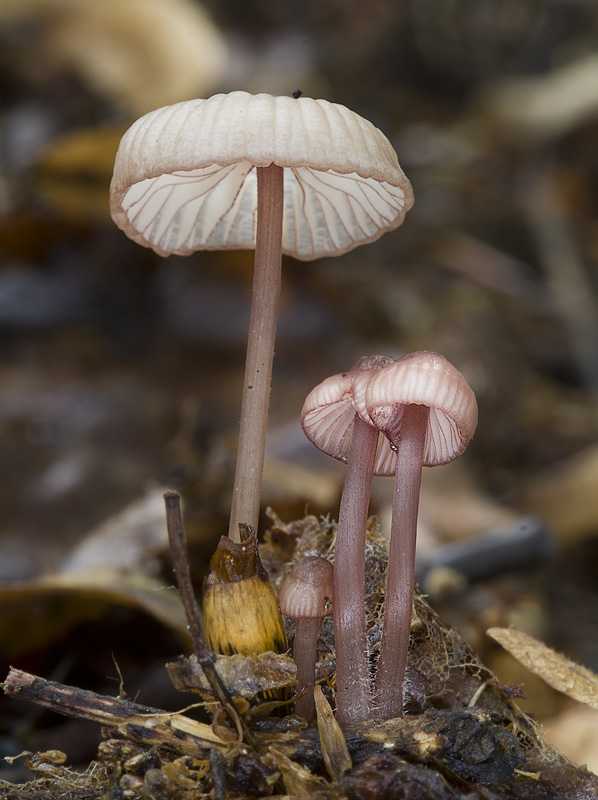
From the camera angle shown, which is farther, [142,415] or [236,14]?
[236,14]

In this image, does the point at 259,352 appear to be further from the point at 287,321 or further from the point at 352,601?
the point at 287,321

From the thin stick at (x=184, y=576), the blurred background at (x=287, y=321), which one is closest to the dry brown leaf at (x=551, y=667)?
the blurred background at (x=287, y=321)

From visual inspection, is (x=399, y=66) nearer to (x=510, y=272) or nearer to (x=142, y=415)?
(x=510, y=272)

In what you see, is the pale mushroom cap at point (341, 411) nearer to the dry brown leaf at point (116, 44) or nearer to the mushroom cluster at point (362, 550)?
the mushroom cluster at point (362, 550)

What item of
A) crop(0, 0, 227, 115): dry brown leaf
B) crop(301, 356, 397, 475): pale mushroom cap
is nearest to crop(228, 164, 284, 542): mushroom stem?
crop(301, 356, 397, 475): pale mushroom cap

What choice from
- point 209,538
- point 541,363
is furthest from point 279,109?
point 541,363

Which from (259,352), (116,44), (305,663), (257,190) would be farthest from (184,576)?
(116,44)
